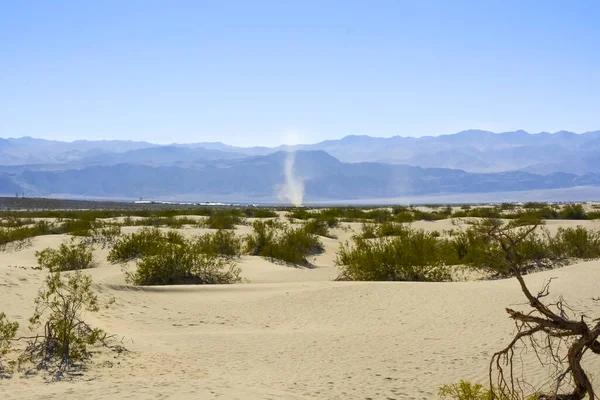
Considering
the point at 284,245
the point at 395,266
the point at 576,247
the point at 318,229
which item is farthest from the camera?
the point at 318,229

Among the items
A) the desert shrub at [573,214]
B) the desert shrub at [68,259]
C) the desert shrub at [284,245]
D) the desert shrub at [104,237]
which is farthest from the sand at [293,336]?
the desert shrub at [573,214]

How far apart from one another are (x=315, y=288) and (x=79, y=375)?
5716mm

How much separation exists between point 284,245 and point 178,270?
6201 mm

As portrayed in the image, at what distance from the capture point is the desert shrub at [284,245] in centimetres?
1786

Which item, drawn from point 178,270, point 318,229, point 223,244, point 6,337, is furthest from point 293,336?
point 318,229

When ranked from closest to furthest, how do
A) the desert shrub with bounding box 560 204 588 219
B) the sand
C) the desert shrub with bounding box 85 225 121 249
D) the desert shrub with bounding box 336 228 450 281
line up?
the sand < the desert shrub with bounding box 336 228 450 281 < the desert shrub with bounding box 85 225 121 249 < the desert shrub with bounding box 560 204 588 219

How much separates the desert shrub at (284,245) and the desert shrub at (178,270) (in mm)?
4504

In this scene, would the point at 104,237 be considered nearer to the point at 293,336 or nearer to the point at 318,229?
the point at 318,229

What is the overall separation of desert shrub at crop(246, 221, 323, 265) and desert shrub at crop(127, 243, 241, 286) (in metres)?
4.50

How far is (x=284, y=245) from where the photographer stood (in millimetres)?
18500

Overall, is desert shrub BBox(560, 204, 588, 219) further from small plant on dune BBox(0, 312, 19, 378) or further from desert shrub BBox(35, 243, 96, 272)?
small plant on dune BBox(0, 312, 19, 378)

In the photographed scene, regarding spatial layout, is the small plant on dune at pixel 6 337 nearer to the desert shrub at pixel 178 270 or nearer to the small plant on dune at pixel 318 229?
the desert shrub at pixel 178 270

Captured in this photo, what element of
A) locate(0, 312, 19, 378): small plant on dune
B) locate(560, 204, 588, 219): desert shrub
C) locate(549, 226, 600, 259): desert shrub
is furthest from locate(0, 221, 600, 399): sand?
locate(560, 204, 588, 219): desert shrub

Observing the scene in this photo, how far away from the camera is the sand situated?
19.3 feet
